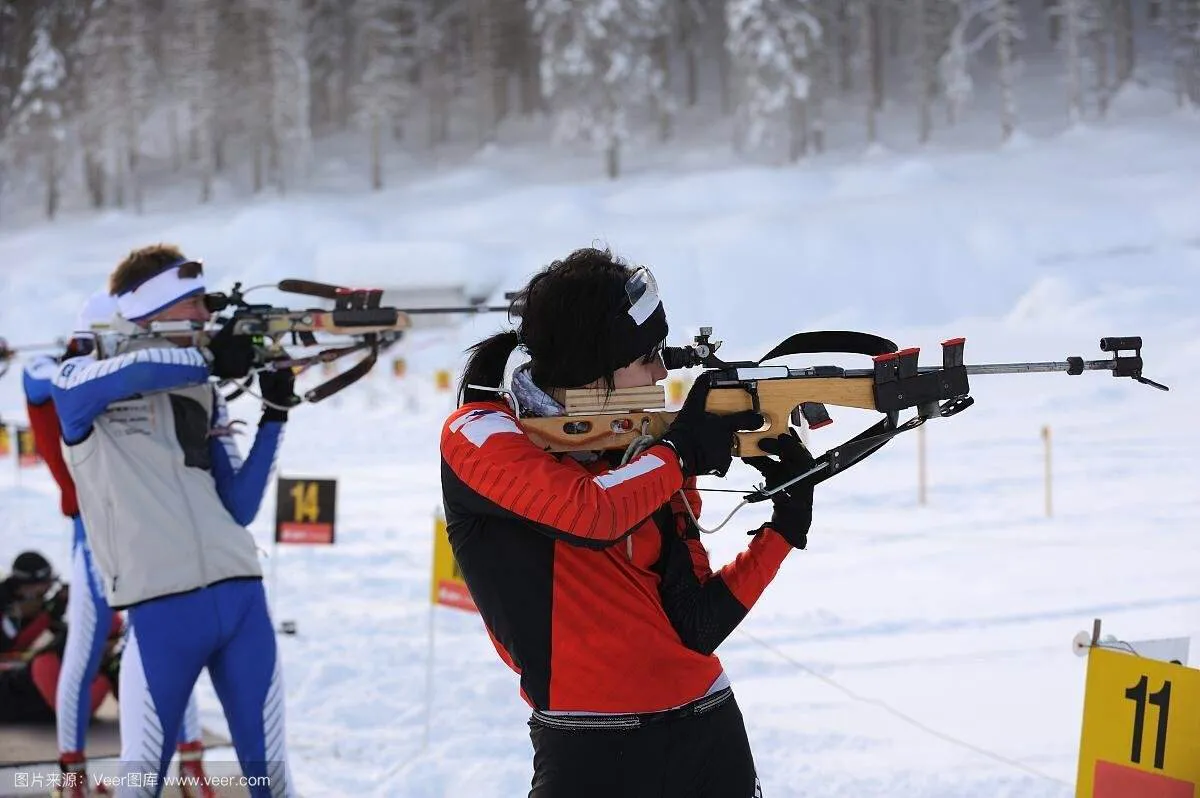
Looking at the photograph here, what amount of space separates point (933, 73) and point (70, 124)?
3149cm

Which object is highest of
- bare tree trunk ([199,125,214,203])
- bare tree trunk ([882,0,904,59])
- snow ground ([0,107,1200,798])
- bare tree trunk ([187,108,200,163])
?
bare tree trunk ([882,0,904,59])

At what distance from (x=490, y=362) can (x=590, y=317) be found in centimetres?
29

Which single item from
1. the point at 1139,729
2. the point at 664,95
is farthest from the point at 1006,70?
the point at 1139,729

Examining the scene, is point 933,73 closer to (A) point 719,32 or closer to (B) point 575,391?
(A) point 719,32

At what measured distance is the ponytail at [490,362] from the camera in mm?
2301

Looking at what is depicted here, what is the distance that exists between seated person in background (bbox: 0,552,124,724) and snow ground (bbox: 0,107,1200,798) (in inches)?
23.7

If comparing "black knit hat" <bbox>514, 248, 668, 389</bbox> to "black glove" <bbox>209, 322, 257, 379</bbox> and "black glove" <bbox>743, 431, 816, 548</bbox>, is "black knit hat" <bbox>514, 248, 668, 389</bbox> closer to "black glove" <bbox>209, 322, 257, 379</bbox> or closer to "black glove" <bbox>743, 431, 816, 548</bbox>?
"black glove" <bbox>743, 431, 816, 548</bbox>

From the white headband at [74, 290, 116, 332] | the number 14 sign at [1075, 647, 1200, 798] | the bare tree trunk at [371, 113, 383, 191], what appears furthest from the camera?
the bare tree trunk at [371, 113, 383, 191]

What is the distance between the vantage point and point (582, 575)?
209cm

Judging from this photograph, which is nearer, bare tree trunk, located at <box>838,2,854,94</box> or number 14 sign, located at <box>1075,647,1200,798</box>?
number 14 sign, located at <box>1075,647,1200,798</box>

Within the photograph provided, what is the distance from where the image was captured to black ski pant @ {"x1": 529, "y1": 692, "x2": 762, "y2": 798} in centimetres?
208

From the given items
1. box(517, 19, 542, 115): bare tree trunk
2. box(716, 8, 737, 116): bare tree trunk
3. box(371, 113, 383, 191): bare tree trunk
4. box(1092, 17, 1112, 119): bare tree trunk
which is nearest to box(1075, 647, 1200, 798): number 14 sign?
box(1092, 17, 1112, 119): bare tree trunk

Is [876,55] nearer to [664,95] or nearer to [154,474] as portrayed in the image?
[664,95]

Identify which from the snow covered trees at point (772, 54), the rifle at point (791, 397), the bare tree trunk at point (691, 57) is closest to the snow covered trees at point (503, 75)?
the snow covered trees at point (772, 54)
